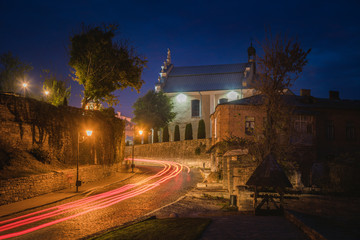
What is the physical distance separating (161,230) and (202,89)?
48049 millimetres

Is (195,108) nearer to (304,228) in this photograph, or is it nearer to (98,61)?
(98,61)

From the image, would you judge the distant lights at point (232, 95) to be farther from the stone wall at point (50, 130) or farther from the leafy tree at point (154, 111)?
the stone wall at point (50, 130)

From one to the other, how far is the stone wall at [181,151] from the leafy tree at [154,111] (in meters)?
4.63

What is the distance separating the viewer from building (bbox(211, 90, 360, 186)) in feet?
107

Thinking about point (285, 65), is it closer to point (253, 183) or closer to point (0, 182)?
point (253, 183)

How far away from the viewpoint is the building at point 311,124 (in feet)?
107

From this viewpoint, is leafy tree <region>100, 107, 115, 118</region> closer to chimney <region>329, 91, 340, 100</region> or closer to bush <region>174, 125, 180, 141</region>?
bush <region>174, 125, 180, 141</region>

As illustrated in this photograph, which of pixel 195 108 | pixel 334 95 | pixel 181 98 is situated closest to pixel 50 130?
pixel 334 95

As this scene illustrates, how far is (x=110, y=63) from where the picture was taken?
29797mm

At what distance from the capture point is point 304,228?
8.22 meters

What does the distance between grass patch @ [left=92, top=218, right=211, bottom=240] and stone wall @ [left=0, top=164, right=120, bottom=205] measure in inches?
336

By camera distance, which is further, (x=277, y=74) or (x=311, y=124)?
(x=311, y=124)

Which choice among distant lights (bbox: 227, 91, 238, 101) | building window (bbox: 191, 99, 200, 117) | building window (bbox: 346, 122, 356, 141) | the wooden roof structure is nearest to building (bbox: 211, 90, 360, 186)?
building window (bbox: 346, 122, 356, 141)

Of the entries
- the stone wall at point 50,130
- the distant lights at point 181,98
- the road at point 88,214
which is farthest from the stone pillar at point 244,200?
the distant lights at point 181,98
